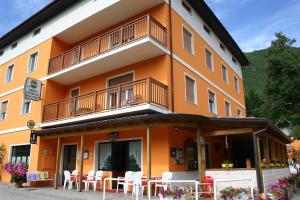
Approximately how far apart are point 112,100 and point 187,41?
5.33 m

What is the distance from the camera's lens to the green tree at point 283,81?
93.5ft

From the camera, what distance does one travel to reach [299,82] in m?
28.0

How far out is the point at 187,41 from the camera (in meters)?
15.2

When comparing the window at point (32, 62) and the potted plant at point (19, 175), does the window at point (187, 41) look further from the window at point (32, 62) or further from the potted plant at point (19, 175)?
the potted plant at point (19, 175)

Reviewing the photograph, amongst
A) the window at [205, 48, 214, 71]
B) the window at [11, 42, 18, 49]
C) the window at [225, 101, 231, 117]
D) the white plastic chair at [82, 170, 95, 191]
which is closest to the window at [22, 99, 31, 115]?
the window at [11, 42, 18, 49]

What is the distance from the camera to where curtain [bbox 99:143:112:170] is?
13.6m

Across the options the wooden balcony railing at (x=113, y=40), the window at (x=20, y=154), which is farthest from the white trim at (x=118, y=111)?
the window at (x=20, y=154)

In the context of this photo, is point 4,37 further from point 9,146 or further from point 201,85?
point 201,85

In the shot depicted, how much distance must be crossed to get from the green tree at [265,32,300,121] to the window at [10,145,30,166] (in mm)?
24980

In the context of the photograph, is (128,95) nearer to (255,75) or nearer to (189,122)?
(189,122)

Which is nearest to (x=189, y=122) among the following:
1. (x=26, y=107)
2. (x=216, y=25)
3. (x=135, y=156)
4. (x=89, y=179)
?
(x=135, y=156)

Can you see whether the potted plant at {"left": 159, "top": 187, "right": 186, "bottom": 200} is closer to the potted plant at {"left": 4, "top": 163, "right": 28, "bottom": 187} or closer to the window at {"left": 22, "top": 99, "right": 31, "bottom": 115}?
the potted plant at {"left": 4, "top": 163, "right": 28, "bottom": 187}

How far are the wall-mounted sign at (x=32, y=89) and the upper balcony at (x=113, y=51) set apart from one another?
3.13 feet

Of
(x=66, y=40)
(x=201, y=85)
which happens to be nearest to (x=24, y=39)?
(x=66, y=40)
